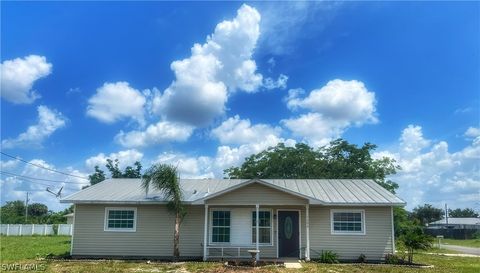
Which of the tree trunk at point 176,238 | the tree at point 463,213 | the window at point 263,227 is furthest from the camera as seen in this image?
the tree at point 463,213

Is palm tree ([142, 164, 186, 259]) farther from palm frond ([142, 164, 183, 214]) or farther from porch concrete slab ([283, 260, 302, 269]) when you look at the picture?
porch concrete slab ([283, 260, 302, 269])

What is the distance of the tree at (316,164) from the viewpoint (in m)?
37.5

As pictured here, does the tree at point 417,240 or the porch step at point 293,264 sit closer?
the porch step at point 293,264

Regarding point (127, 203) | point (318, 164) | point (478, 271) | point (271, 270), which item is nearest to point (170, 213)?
point (127, 203)

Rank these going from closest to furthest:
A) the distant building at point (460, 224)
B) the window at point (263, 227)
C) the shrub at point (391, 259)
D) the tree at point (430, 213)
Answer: the shrub at point (391, 259) → the window at point (263, 227) → the distant building at point (460, 224) → the tree at point (430, 213)

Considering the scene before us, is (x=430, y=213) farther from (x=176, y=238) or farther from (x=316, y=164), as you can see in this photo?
(x=176, y=238)

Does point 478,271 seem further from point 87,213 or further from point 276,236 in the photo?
point 87,213

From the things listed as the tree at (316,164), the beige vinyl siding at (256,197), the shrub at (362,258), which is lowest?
the shrub at (362,258)

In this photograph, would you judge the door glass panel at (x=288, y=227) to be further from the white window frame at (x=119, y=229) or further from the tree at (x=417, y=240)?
the white window frame at (x=119, y=229)

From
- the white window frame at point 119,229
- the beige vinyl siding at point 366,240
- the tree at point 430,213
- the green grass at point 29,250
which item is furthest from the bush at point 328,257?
the tree at point 430,213

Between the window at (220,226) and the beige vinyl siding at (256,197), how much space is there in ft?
3.87

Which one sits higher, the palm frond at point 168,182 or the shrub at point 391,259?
the palm frond at point 168,182

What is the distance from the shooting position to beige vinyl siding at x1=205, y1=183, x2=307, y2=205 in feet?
60.0

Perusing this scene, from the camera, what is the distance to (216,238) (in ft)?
63.2
